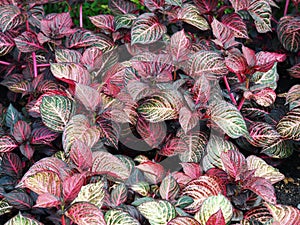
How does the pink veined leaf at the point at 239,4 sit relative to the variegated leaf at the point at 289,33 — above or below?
above

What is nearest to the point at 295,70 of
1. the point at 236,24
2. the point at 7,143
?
the point at 236,24

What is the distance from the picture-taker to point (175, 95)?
1736 millimetres

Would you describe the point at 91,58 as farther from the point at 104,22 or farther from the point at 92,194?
the point at 92,194

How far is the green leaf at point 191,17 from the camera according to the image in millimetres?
2092

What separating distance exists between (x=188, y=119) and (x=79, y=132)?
35 cm

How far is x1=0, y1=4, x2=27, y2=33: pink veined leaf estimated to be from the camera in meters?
2.02

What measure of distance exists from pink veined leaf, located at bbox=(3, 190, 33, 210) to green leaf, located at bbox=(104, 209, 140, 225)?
1.11 feet

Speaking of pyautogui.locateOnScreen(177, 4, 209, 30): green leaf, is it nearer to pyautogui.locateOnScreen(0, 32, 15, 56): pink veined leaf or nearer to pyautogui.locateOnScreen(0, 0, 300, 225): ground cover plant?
pyautogui.locateOnScreen(0, 0, 300, 225): ground cover plant

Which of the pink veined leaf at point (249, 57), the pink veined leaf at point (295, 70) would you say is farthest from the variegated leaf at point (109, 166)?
the pink veined leaf at point (295, 70)

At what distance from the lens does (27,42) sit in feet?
6.69

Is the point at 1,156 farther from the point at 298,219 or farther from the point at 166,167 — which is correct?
the point at 298,219

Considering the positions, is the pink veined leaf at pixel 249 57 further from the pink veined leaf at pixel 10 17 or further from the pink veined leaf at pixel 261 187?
the pink veined leaf at pixel 10 17

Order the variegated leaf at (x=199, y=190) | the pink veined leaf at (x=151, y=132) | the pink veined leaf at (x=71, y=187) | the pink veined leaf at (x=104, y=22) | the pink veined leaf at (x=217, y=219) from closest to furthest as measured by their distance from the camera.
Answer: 1. the pink veined leaf at (x=217, y=219)
2. the pink veined leaf at (x=71, y=187)
3. the variegated leaf at (x=199, y=190)
4. the pink veined leaf at (x=151, y=132)
5. the pink veined leaf at (x=104, y=22)

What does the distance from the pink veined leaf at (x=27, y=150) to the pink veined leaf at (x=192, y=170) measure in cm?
54
